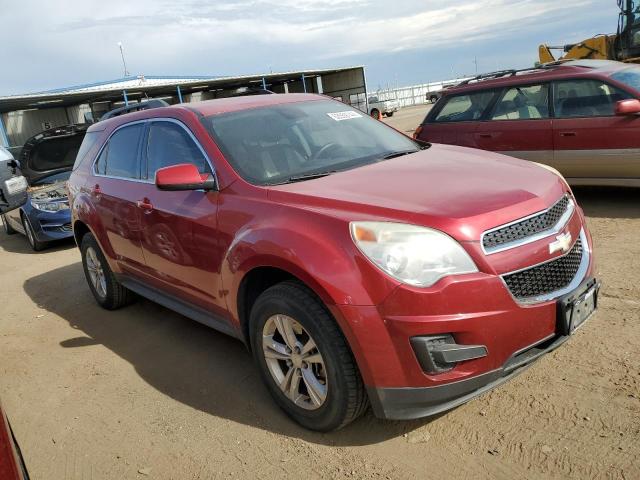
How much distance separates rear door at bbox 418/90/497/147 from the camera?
7.21 metres

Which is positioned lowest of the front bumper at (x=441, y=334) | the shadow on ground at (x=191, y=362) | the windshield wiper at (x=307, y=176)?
the shadow on ground at (x=191, y=362)

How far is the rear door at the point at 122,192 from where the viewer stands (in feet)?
13.7

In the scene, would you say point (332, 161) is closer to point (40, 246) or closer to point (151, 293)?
point (151, 293)

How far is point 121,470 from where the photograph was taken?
2797 millimetres

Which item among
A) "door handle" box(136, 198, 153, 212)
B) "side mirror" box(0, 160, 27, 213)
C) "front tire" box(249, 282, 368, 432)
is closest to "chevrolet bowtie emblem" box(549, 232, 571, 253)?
"front tire" box(249, 282, 368, 432)

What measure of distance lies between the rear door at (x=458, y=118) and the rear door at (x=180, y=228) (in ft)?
14.9

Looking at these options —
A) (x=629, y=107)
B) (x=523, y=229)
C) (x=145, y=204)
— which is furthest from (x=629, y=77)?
(x=145, y=204)

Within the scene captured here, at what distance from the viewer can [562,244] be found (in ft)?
8.66

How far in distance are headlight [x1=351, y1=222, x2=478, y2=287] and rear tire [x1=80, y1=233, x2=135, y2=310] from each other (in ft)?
11.1

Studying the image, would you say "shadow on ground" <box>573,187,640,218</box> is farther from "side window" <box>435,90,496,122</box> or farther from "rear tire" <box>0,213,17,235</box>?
"rear tire" <box>0,213,17,235</box>

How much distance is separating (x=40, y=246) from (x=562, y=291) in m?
8.42

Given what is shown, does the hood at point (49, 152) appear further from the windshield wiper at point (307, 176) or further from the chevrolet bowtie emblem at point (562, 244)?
the chevrolet bowtie emblem at point (562, 244)

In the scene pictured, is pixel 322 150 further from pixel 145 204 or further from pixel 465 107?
pixel 465 107

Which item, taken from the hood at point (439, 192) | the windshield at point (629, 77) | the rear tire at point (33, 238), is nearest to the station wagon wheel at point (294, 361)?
the hood at point (439, 192)
